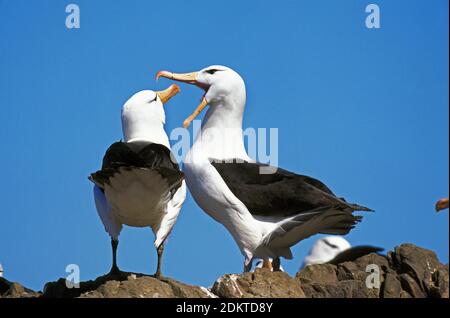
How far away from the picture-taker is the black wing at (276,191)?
17852mm

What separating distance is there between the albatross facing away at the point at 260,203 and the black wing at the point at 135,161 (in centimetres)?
82

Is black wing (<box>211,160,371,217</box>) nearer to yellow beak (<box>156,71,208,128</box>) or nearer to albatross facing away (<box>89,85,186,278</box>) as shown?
albatross facing away (<box>89,85,186,278</box>)

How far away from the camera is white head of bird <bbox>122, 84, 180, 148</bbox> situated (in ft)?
63.4

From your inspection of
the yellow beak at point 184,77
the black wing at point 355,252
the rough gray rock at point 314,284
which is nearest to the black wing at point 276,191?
the black wing at point 355,252

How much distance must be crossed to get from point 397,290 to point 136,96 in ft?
17.9

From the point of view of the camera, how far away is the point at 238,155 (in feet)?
62.5

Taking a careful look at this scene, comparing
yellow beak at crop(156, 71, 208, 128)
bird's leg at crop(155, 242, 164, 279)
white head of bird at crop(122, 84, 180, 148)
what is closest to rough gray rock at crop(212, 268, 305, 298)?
bird's leg at crop(155, 242, 164, 279)

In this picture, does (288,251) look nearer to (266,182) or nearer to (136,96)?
(266,182)

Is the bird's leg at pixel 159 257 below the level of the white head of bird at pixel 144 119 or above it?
below

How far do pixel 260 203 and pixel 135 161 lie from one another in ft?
6.99

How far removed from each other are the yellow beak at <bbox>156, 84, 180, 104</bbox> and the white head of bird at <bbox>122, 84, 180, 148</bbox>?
1.26ft

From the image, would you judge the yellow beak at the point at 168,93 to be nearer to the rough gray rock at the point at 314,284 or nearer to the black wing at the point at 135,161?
the black wing at the point at 135,161
